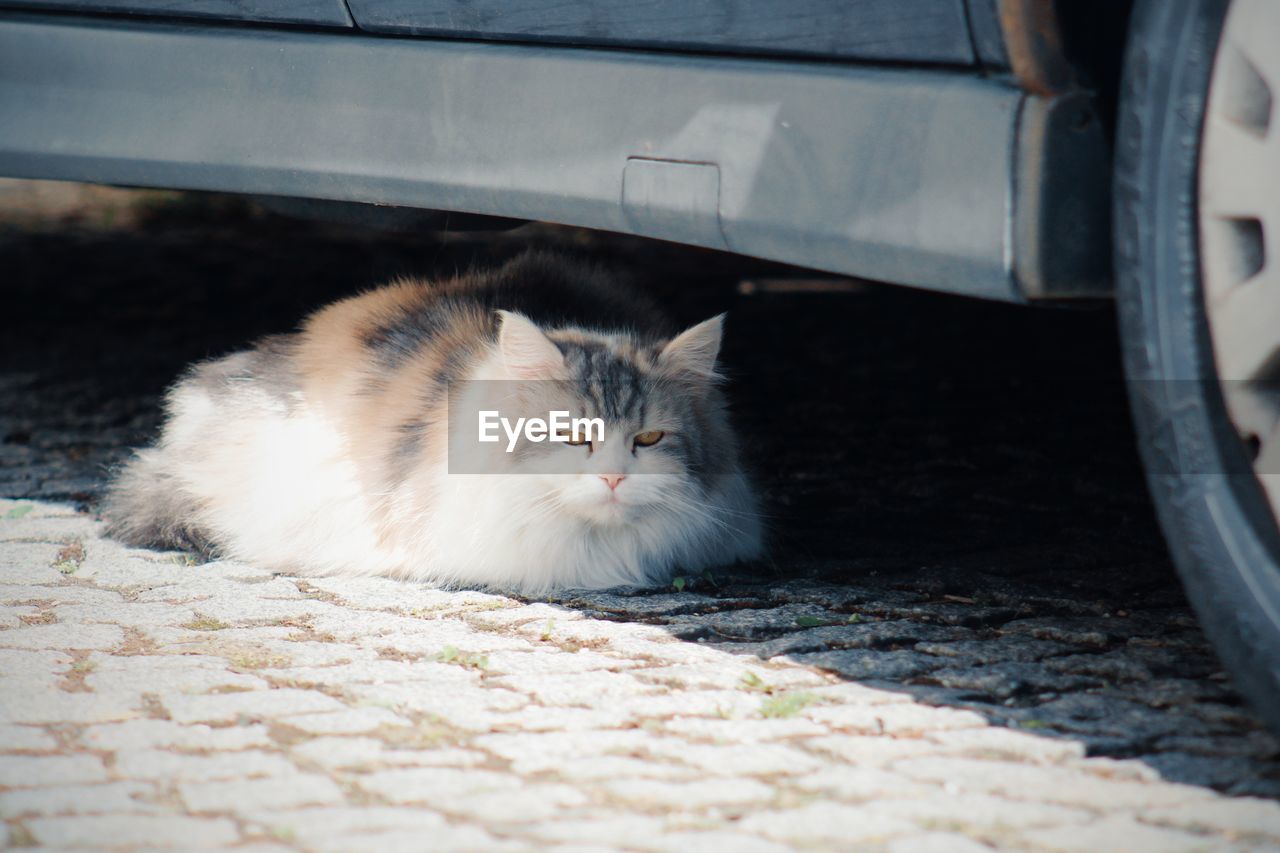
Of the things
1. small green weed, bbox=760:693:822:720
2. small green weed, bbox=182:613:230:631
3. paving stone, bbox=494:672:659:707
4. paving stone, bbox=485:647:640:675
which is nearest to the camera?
small green weed, bbox=760:693:822:720

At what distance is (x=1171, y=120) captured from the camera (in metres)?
2.37

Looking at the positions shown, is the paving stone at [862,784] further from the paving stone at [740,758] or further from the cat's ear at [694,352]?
the cat's ear at [694,352]

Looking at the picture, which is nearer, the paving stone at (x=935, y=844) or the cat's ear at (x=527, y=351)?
the paving stone at (x=935, y=844)

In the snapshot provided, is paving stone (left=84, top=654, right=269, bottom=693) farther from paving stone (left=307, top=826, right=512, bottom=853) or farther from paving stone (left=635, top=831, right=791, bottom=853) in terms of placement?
paving stone (left=635, top=831, right=791, bottom=853)

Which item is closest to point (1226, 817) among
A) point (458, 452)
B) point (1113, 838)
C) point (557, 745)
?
point (1113, 838)

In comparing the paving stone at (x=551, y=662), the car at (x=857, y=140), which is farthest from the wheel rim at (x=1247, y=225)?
the paving stone at (x=551, y=662)

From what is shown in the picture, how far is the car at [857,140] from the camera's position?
2.35m

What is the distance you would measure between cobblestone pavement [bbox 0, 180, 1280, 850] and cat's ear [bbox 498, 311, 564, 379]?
0.59m

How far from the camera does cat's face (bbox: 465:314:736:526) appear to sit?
3.59 metres

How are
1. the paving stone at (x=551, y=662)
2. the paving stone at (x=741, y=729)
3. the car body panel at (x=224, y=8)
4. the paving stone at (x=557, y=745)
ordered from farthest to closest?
Result: the car body panel at (x=224, y=8)
the paving stone at (x=551, y=662)
the paving stone at (x=741, y=729)
the paving stone at (x=557, y=745)

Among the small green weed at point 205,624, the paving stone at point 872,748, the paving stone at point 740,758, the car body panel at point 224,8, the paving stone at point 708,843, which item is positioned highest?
the car body panel at point 224,8

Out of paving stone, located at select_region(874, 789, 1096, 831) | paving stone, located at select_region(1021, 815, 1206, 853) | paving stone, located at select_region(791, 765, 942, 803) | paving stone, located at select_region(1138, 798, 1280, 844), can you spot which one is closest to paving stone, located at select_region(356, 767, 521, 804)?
paving stone, located at select_region(791, 765, 942, 803)

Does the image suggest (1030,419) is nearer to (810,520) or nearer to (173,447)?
(810,520)

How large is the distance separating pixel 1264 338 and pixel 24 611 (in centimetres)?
271
